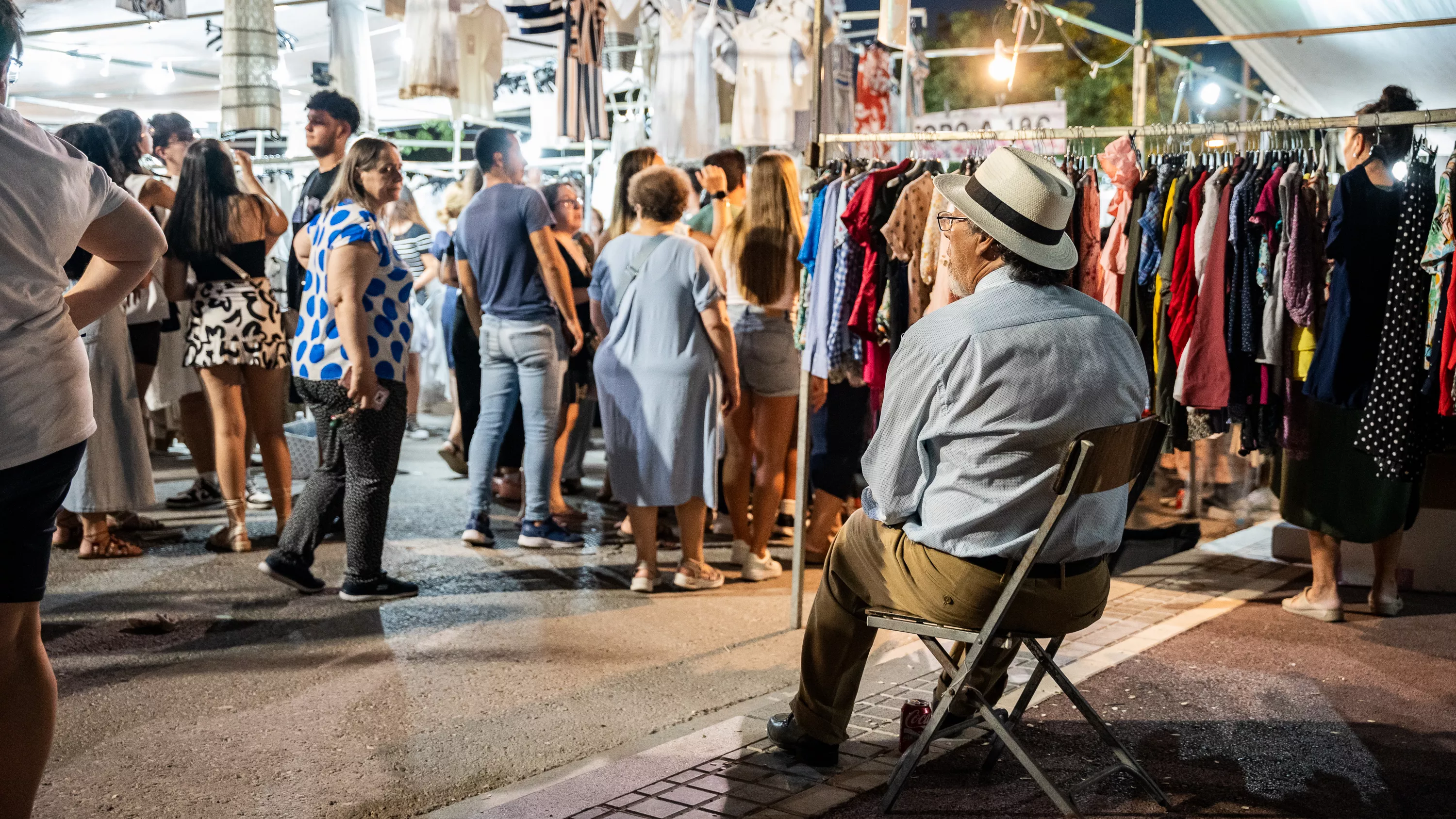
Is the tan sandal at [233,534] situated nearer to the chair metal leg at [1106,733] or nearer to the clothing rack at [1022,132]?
the clothing rack at [1022,132]

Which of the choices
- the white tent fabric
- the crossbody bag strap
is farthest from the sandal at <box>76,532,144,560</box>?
the white tent fabric

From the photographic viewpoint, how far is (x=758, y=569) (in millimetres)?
6148

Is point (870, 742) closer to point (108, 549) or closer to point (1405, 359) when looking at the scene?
point (1405, 359)

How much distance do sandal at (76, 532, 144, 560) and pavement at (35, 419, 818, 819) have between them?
0.20ft

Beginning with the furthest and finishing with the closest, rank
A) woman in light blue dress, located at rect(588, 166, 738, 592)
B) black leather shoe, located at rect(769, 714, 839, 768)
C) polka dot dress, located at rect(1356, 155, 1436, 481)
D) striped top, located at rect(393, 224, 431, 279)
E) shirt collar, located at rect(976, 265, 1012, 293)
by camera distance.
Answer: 1. striped top, located at rect(393, 224, 431, 279)
2. woman in light blue dress, located at rect(588, 166, 738, 592)
3. polka dot dress, located at rect(1356, 155, 1436, 481)
4. black leather shoe, located at rect(769, 714, 839, 768)
5. shirt collar, located at rect(976, 265, 1012, 293)

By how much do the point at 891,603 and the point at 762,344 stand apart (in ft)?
9.61

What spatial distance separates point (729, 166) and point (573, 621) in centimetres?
279

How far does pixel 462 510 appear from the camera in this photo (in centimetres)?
778

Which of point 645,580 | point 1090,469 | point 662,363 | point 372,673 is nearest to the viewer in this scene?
point 1090,469

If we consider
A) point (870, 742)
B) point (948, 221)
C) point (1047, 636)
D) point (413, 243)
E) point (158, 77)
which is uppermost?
point (158, 77)

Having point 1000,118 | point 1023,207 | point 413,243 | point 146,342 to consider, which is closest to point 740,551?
point 1023,207

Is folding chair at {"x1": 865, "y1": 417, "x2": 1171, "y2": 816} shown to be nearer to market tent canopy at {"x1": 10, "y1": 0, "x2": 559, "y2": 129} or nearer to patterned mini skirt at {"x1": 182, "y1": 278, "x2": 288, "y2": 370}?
patterned mini skirt at {"x1": 182, "y1": 278, "x2": 288, "y2": 370}

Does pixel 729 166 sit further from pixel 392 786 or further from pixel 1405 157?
pixel 392 786

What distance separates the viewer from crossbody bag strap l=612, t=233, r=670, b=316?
562cm
